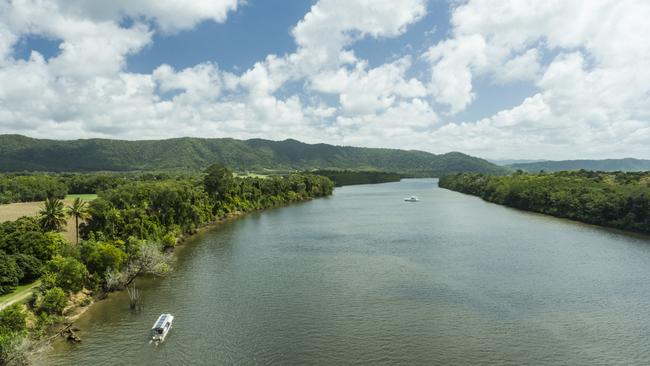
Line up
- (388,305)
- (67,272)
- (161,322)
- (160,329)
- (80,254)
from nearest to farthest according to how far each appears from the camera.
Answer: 1. (160,329)
2. (161,322)
3. (67,272)
4. (388,305)
5. (80,254)

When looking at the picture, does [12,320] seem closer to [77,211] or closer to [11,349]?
[11,349]

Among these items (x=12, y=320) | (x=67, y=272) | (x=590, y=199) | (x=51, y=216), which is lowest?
(x=12, y=320)

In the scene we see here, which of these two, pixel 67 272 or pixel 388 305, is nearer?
pixel 67 272

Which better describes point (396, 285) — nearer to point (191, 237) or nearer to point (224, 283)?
point (224, 283)

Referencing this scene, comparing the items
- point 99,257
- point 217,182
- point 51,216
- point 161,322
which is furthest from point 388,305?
point 217,182

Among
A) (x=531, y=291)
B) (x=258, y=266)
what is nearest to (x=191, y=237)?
(x=258, y=266)

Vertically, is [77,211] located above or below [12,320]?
above

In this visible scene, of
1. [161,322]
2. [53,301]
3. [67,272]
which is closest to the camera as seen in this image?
[161,322]
